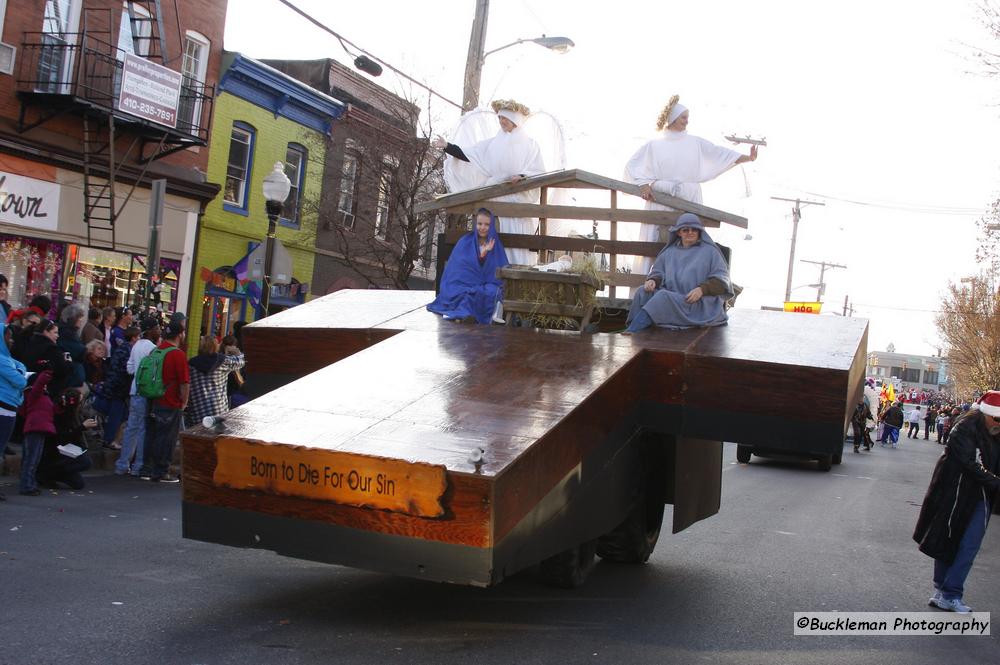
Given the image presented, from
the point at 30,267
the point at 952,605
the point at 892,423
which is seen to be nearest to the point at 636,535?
the point at 952,605

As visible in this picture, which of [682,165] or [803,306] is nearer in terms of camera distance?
[682,165]

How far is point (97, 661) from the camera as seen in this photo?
4.84 metres

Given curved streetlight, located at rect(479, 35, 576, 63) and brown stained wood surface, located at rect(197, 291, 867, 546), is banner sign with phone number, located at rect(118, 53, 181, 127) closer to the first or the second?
curved streetlight, located at rect(479, 35, 576, 63)

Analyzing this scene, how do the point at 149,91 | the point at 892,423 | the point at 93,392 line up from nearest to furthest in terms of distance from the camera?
the point at 93,392 → the point at 149,91 → the point at 892,423

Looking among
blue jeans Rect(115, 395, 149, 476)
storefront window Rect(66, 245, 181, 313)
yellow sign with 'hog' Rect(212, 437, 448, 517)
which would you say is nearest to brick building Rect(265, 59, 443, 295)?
storefront window Rect(66, 245, 181, 313)

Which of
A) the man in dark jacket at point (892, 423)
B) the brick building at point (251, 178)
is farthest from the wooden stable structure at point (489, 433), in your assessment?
the man in dark jacket at point (892, 423)

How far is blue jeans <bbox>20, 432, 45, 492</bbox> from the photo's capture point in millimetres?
9656

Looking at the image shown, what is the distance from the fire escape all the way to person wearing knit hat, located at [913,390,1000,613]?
48.6 ft

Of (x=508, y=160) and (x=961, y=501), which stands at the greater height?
(x=508, y=160)

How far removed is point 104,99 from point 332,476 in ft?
51.4

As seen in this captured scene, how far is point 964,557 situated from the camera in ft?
26.3

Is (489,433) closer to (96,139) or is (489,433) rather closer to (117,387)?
(117,387)

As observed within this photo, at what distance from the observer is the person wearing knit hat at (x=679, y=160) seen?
944 centimetres

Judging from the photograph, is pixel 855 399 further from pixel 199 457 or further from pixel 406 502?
A: pixel 199 457
